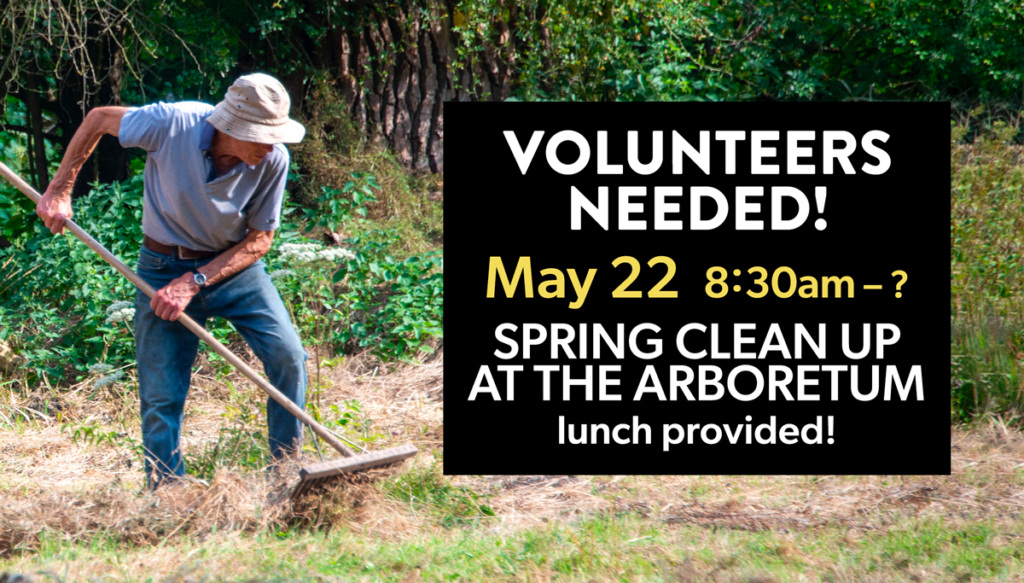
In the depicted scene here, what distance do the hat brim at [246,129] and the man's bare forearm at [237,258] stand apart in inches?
18.4

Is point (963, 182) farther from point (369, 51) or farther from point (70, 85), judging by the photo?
point (70, 85)

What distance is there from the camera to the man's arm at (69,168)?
4016mm

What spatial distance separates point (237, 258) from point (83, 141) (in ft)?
2.80

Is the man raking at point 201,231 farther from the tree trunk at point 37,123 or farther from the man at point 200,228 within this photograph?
the tree trunk at point 37,123

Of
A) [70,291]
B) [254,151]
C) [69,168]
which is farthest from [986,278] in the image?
[70,291]

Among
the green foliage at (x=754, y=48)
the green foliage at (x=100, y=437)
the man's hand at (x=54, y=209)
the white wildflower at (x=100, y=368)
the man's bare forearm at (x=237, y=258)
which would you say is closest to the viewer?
the man's bare forearm at (x=237, y=258)

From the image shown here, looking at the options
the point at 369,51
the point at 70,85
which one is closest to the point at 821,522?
the point at 369,51

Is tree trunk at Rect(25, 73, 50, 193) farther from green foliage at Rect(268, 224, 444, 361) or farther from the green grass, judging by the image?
the green grass

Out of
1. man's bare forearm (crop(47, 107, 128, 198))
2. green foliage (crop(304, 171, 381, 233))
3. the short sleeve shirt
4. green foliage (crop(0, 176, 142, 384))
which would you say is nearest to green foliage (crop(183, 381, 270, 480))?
the short sleeve shirt

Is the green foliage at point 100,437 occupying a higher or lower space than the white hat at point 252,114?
lower

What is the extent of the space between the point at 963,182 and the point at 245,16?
5.68 m

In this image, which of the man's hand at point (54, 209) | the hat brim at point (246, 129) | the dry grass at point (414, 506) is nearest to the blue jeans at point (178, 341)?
the dry grass at point (414, 506)

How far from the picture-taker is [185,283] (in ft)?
12.7

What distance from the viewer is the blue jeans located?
4016 millimetres
